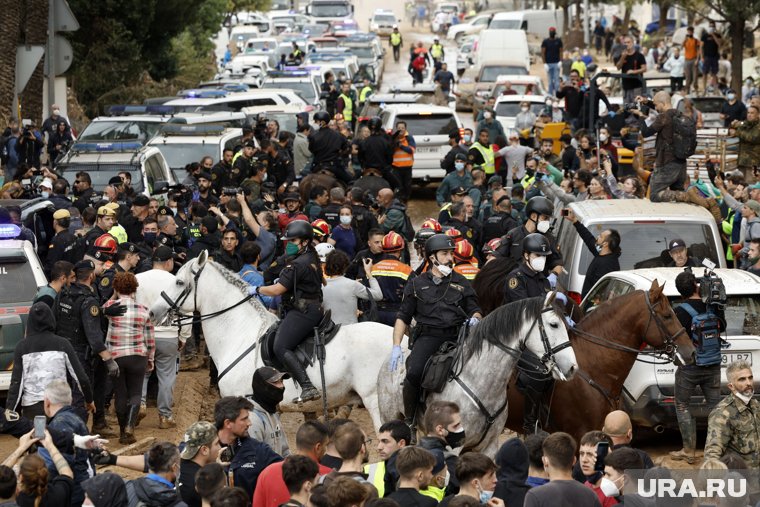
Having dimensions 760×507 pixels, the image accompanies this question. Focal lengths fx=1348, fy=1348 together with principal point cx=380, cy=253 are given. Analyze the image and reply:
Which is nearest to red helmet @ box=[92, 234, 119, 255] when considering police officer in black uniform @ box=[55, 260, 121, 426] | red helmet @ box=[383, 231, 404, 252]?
police officer in black uniform @ box=[55, 260, 121, 426]

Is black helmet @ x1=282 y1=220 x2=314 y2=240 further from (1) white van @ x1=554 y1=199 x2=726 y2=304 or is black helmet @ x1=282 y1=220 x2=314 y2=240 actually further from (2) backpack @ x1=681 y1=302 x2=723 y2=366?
(2) backpack @ x1=681 y1=302 x2=723 y2=366

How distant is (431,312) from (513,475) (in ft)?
10.8

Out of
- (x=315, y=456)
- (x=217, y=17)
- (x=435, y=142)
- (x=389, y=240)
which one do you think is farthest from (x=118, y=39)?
(x=315, y=456)

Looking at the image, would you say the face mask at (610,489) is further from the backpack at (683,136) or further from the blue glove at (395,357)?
the backpack at (683,136)

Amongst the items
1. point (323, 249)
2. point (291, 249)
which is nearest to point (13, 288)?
point (291, 249)

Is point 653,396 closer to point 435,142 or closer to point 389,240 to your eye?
point 389,240

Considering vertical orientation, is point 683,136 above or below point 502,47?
above

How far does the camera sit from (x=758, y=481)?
30.8ft

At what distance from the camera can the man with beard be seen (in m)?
9.72

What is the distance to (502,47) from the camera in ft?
161

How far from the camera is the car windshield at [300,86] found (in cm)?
3675

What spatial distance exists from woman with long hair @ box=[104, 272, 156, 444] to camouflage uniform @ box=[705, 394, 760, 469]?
19.1 feet

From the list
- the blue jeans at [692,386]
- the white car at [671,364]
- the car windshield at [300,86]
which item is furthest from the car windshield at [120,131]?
the blue jeans at [692,386]

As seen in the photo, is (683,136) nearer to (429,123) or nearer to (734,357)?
(734,357)
